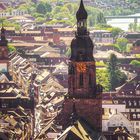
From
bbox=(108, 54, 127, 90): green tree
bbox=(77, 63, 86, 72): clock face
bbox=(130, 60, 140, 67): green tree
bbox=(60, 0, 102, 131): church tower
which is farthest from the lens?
bbox=(130, 60, 140, 67): green tree

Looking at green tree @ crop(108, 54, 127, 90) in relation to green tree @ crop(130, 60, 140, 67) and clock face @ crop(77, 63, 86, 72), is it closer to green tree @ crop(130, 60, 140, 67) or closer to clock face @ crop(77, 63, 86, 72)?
green tree @ crop(130, 60, 140, 67)

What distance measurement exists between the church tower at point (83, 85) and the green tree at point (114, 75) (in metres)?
63.5

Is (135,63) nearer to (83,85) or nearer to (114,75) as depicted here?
(114,75)

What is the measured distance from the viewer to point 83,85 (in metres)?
85.4

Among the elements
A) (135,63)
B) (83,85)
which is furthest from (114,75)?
(83,85)

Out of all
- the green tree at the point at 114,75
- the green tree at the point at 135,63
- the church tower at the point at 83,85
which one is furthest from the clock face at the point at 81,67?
the green tree at the point at 135,63

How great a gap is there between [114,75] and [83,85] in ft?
237

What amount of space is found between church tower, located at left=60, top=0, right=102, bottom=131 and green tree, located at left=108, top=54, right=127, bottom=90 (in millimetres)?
63508

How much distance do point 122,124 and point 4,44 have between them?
46.6m

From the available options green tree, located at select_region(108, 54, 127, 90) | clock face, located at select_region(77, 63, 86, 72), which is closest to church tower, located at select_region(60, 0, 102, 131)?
clock face, located at select_region(77, 63, 86, 72)

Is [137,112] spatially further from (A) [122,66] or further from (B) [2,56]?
(A) [122,66]

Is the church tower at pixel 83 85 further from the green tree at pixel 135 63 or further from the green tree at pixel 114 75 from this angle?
the green tree at pixel 135 63

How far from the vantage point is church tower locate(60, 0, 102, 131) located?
85062 millimetres

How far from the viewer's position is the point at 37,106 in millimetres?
119750
